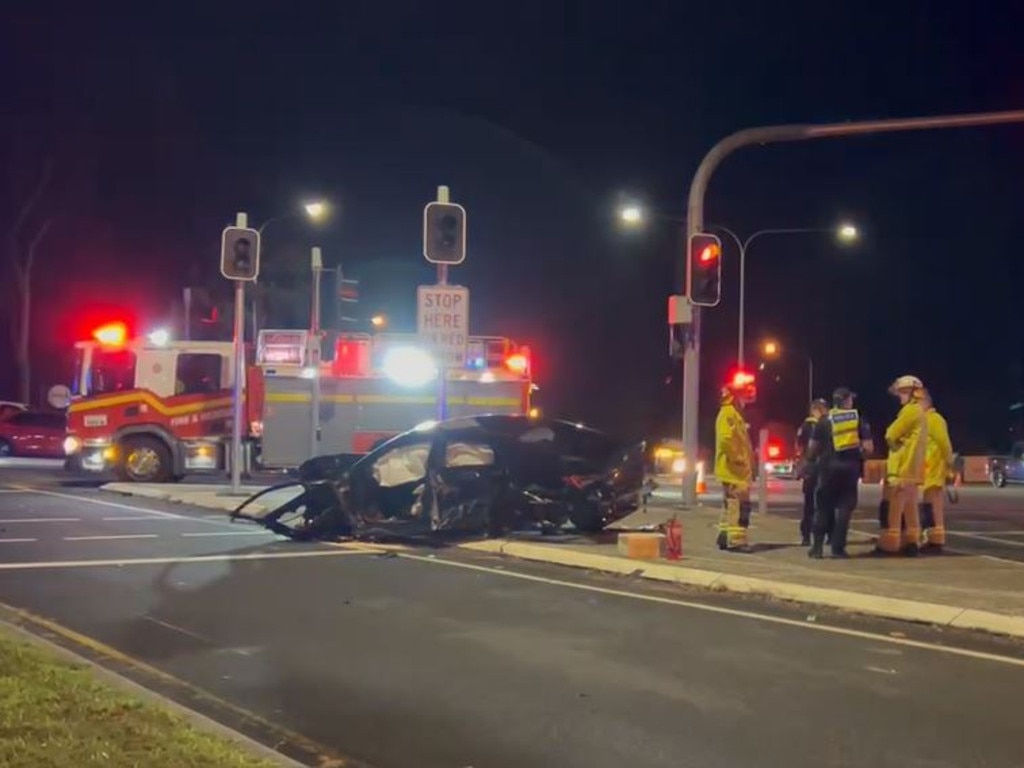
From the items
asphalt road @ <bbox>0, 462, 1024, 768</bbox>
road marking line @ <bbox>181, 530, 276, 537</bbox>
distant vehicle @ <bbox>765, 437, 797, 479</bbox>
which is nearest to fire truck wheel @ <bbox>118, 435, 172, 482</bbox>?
road marking line @ <bbox>181, 530, 276, 537</bbox>

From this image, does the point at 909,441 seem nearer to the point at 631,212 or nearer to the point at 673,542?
the point at 673,542

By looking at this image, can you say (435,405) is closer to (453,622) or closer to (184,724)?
(453,622)

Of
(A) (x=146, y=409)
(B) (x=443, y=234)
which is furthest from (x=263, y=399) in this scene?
(B) (x=443, y=234)

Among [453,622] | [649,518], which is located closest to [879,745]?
[453,622]

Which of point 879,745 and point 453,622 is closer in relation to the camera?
point 879,745

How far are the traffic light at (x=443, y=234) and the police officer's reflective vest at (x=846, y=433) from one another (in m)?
5.79

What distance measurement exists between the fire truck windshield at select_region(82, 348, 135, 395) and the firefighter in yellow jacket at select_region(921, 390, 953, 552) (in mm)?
14722

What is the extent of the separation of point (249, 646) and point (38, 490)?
1494 centimetres

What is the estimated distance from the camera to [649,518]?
51.5 feet

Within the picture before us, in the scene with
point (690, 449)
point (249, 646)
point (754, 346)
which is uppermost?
point (754, 346)

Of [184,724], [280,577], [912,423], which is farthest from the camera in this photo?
[912,423]

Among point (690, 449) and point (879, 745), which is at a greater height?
point (690, 449)

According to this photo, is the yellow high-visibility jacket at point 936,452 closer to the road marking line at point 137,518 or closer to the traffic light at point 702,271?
the traffic light at point 702,271

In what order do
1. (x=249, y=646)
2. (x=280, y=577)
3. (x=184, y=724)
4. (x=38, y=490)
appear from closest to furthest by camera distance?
(x=184, y=724) < (x=249, y=646) < (x=280, y=577) < (x=38, y=490)
